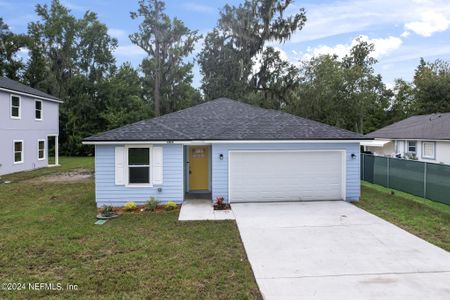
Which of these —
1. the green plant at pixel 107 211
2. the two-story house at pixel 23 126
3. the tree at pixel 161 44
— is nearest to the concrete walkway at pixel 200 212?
the green plant at pixel 107 211

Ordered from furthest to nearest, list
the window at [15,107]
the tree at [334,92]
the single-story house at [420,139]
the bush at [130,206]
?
the tree at [334,92]
the single-story house at [420,139]
the window at [15,107]
the bush at [130,206]

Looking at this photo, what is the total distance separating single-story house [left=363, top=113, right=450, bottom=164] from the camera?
66.0 feet

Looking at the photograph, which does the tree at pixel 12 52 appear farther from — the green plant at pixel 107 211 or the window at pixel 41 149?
the green plant at pixel 107 211

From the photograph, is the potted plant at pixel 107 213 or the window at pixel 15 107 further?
the window at pixel 15 107

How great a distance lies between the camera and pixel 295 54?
3622cm

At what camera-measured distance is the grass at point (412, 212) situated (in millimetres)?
8180

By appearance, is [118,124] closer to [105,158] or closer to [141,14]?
[141,14]

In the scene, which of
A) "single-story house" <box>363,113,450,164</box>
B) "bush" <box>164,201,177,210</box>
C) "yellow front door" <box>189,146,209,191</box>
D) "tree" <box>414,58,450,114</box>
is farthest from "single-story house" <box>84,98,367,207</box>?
"tree" <box>414,58,450,114</box>

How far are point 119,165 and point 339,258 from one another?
760 cm

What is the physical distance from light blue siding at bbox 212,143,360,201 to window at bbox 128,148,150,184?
2315 millimetres

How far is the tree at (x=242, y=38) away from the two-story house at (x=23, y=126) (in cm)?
1816

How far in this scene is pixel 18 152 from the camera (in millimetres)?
20766

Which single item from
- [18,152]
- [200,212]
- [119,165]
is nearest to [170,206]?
[200,212]

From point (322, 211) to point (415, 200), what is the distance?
4.49 m
